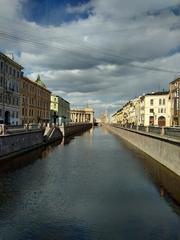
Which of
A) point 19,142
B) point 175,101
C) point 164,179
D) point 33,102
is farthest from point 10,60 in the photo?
point 164,179

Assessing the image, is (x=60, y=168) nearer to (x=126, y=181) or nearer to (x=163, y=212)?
(x=126, y=181)

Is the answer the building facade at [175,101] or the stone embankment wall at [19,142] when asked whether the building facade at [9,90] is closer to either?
the stone embankment wall at [19,142]

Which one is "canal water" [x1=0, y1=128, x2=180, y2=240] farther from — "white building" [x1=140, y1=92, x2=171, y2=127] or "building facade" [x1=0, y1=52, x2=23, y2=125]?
"white building" [x1=140, y1=92, x2=171, y2=127]

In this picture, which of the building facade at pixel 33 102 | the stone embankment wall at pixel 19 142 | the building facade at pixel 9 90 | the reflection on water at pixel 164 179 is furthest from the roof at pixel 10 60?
the reflection on water at pixel 164 179

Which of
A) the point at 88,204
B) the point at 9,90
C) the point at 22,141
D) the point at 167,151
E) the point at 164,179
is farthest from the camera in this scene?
the point at 9,90

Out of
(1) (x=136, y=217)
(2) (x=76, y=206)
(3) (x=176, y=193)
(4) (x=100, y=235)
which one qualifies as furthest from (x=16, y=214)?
(3) (x=176, y=193)

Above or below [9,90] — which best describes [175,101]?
below

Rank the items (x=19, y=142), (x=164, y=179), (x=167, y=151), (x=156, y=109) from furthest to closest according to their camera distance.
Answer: (x=156, y=109)
(x=19, y=142)
(x=167, y=151)
(x=164, y=179)

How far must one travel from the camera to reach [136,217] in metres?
Result: 15.5

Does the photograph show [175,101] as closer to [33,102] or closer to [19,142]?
[33,102]

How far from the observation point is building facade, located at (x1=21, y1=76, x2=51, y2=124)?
3509 inches

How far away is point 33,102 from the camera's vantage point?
3910 inches

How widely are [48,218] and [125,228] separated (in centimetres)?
372

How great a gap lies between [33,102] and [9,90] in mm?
27099
